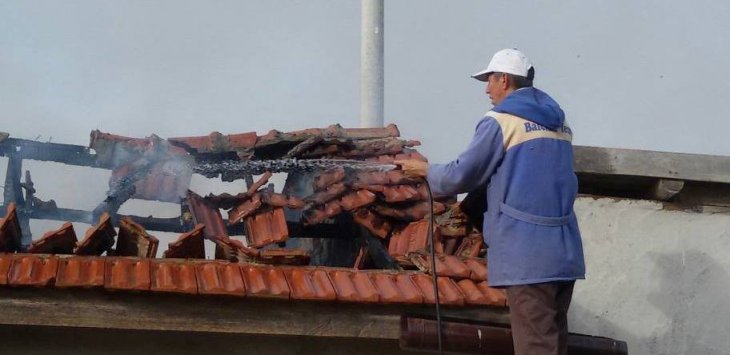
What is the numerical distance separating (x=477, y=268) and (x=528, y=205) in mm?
1592

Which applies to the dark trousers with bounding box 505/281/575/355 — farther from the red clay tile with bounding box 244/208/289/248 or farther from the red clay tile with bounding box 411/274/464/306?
the red clay tile with bounding box 244/208/289/248

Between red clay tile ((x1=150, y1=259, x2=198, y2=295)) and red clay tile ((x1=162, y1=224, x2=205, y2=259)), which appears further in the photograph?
red clay tile ((x1=162, y1=224, x2=205, y2=259))

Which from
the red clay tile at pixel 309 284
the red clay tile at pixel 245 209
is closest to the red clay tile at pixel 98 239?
the red clay tile at pixel 309 284

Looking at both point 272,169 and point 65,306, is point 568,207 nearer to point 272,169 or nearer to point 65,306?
point 65,306

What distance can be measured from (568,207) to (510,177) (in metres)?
0.30

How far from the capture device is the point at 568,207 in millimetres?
4184

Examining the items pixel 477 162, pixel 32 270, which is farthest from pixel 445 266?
pixel 32 270

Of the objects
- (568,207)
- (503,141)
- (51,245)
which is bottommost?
(51,245)

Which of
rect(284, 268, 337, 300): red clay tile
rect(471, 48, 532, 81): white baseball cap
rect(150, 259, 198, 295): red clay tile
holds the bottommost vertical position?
rect(284, 268, 337, 300): red clay tile

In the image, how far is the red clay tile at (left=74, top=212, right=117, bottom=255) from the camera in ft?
16.7

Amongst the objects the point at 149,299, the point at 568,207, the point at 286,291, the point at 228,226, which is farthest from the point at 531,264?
the point at 228,226

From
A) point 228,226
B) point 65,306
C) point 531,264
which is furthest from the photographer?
point 228,226

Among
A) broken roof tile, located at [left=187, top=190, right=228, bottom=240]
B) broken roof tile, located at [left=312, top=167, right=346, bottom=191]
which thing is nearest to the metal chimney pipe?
broken roof tile, located at [left=312, top=167, right=346, bottom=191]

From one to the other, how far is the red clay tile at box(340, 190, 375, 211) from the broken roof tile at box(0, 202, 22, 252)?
224 centimetres
